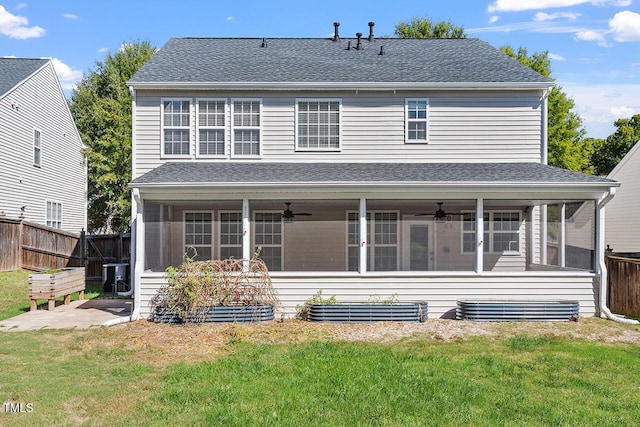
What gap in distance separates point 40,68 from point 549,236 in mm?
20751

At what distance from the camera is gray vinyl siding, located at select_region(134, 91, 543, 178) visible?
13969 mm

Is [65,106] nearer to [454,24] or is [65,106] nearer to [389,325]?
[389,325]

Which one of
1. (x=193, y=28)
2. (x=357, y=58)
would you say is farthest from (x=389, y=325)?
(x=193, y=28)

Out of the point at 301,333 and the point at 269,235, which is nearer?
the point at 301,333

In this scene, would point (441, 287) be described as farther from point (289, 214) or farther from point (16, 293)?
point (16, 293)

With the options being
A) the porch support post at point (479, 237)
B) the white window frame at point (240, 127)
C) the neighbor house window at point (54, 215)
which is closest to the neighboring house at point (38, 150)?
the neighbor house window at point (54, 215)

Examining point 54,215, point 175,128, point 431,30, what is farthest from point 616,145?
point 54,215

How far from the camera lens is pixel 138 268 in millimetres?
10938

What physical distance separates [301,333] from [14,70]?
745 inches

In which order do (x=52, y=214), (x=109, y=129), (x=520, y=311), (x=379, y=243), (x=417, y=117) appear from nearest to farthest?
1. (x=520, y=311)
2. (x=379, y=243)
3. (x=417, y=117)
4. (x=52, y=214)
5. (x=109, y=129)

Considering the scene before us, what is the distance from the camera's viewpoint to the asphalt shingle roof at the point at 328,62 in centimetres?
1398

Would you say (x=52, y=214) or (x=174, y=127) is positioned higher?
(x=174, y=127)

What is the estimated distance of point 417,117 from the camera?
1408cm

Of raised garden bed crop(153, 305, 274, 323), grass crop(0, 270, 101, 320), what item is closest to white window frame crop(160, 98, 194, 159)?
grass crop(0, 270, 101, 320)
